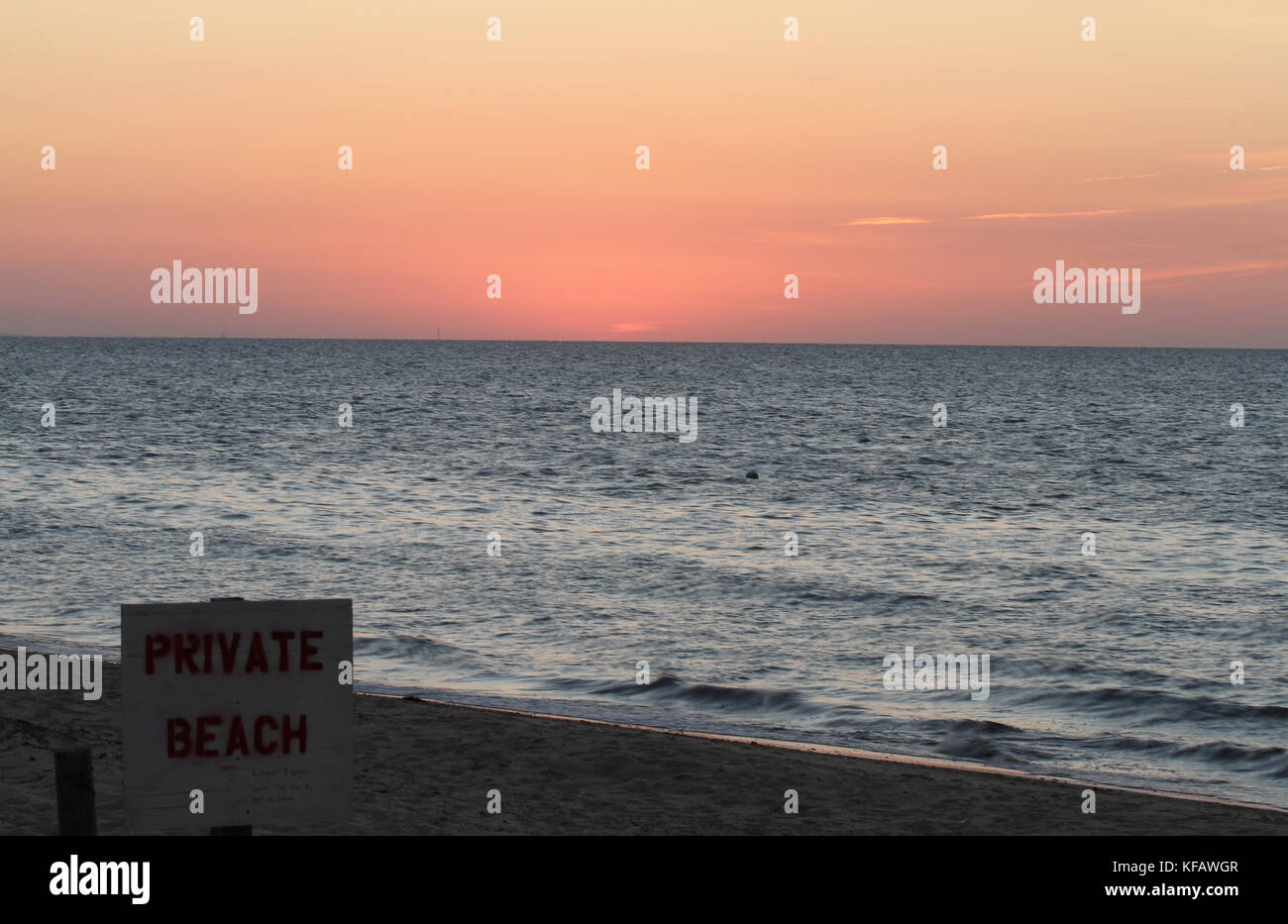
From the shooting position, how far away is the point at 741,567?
25.6m

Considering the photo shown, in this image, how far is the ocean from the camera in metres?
15.6

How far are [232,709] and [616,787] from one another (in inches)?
237

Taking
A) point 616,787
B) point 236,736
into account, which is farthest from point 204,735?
point 616,787

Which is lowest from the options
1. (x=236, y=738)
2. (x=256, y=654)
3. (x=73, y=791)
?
(x=73, y=791)

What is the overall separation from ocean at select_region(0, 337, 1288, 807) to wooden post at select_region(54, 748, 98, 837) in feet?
30.8

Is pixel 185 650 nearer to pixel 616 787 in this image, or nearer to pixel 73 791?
pixel 73 791

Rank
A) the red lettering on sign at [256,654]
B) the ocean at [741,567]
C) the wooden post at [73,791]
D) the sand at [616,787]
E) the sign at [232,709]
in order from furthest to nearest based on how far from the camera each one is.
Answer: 1. the ocean at [741,567]
2. the sand at [616,787]
3. the wooden post at [73,791]
4. the red lettering on sign at [256,654]
5. the sign at [232,709]

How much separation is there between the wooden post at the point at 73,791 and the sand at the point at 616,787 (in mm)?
3005

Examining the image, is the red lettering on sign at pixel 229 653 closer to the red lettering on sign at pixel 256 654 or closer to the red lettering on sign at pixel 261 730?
the red lettering on sign at pixel 256 654

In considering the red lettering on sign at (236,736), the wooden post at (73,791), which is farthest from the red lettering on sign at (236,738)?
the wooden post at (73,791)

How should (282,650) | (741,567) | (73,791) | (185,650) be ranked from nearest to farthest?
(185,650)
(282,650)
(73,791)
(741,567)

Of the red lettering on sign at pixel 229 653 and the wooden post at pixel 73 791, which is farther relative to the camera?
the wooden post at pixel 73 791

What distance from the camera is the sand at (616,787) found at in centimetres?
982
